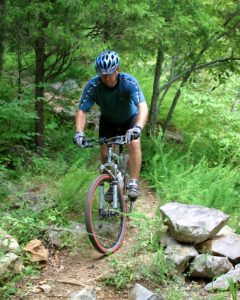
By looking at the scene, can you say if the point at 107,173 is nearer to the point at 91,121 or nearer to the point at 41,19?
the point at 41,19

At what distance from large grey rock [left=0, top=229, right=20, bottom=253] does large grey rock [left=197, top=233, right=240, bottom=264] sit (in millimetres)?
2069

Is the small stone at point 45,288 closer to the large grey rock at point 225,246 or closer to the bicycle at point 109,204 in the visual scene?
the bicycle at point 109,204

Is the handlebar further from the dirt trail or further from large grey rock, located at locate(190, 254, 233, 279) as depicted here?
large grey rock, located at locate(190, 254, 233, 279)

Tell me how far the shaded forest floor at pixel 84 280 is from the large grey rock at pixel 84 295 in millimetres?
163

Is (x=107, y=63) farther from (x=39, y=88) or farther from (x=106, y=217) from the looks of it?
(x=39, y=88)

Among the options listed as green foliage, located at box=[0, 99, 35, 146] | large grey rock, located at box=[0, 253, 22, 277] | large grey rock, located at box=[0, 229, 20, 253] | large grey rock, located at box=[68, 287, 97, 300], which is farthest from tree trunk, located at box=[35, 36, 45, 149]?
large grey rock, located at box=[68, 287, 97, 300]

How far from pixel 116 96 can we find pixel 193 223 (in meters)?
1.85

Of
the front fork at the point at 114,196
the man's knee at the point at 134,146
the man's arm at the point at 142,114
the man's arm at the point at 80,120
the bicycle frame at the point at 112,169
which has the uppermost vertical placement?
the man's arm at the point at 142,114

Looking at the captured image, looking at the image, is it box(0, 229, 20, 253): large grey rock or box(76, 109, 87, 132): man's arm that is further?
box(76, 109, 87, 132): man's arm

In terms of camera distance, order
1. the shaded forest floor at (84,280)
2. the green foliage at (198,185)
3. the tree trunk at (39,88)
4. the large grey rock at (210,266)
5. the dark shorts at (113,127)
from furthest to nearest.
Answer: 1. the tree trunk at (39,88)
2. the green foliage at (198,185)
3. the dark shorts at (113,127)
4. the large grey rock at (210,266)
5. the shaded forest floor at (84,280)

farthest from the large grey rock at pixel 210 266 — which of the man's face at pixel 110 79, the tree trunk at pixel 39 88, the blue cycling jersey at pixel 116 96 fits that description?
the tree trunk at pixel 39 88

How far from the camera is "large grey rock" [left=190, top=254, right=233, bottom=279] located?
4250mm

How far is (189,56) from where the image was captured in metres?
10.2

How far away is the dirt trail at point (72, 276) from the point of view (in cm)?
401
